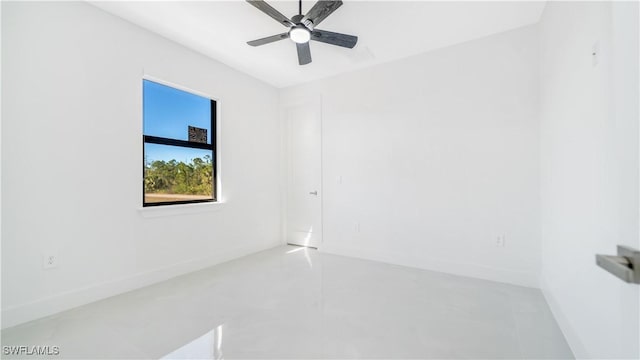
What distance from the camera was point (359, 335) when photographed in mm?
1816

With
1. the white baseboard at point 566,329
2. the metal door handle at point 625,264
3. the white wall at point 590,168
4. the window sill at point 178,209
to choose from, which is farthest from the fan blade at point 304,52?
the white baseboard at point 566,329

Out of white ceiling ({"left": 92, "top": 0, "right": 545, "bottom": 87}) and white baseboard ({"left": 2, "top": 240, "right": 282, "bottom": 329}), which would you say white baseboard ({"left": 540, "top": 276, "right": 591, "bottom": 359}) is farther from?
white baseboard ({"left": 2, "top": 240, "right": 282, "bottom": 329})

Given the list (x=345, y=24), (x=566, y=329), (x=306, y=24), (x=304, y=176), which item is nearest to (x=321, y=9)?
(x=306, y=24)

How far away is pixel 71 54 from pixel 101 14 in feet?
1.60

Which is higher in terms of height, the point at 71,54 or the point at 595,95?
the point at 71,54

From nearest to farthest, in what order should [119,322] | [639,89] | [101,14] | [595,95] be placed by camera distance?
[639,89], [595,95], [119,322], [101,14]

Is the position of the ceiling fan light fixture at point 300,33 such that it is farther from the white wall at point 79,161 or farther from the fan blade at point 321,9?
the white wall at point 79,161

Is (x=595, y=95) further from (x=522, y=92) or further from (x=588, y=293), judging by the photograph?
(x=522, y=92)

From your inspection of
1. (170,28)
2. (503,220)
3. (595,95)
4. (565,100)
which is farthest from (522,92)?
(170,28)

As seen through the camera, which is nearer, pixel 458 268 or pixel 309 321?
pixel 309 321

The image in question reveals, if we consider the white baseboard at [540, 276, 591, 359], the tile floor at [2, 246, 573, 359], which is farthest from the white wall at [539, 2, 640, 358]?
the tile floor at [2, 246, 573, 359]

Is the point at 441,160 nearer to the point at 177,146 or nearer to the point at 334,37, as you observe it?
the point at 334,37

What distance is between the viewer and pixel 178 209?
2.99 meters

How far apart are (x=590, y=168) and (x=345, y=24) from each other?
87.7 inches
